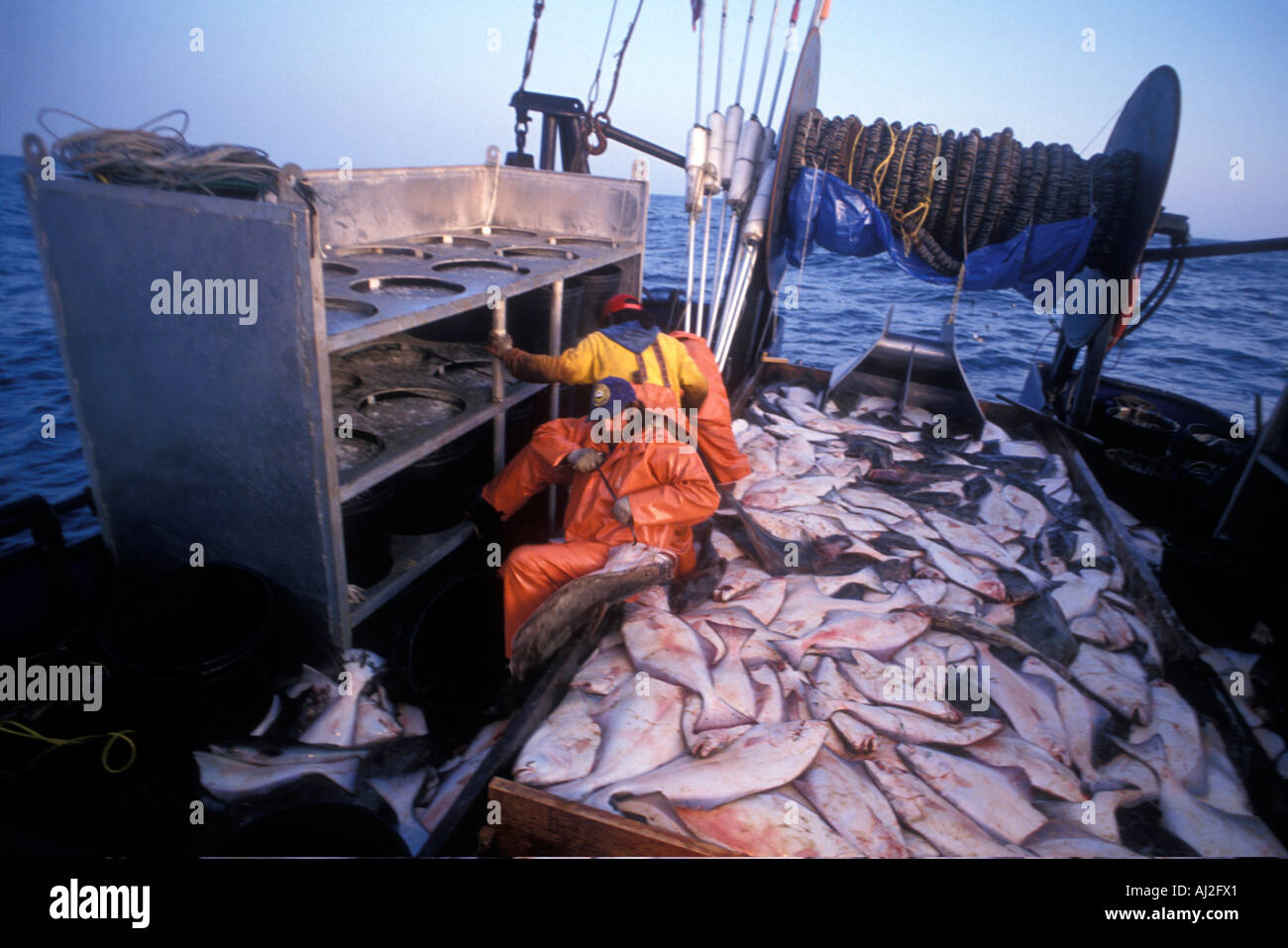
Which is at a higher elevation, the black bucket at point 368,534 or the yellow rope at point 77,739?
the black bucket at point 368,534

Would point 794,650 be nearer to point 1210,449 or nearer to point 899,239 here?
point 899,239

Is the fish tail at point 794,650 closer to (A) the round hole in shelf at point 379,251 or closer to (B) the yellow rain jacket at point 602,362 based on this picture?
(B) the yellow rain jacket at point 602,362

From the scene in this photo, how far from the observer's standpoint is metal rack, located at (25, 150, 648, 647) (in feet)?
8.55

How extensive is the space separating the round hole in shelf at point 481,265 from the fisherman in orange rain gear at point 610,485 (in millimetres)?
1253

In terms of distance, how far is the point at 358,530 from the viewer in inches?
137

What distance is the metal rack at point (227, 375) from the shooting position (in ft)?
8.55

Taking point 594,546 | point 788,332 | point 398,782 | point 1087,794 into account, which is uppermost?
point 788,332

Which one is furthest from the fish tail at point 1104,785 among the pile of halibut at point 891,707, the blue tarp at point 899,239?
the blue tarp at point 899,239

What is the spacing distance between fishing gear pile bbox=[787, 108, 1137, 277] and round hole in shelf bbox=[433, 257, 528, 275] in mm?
3431

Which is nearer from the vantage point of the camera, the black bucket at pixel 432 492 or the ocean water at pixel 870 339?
the black bucket at pixel 432 492

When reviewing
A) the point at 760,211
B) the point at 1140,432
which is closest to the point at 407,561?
the point at 760,211
